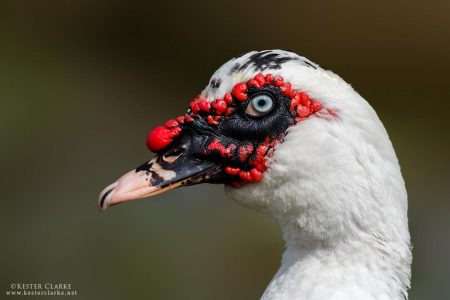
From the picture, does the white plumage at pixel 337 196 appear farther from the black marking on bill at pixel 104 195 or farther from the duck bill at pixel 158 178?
the black marking on bill at pixel 104 195

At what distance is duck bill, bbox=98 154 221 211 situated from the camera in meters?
3.06

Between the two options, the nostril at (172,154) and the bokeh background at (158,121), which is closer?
the nostril at (172,154)

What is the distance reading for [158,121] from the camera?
8.70 metres

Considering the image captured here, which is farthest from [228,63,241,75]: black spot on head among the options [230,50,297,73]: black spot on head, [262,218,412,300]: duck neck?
[262,218,412,300]: duck neck

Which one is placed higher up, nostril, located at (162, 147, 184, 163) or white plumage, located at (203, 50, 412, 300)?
nostril, located at (162, 147, 184, 163)

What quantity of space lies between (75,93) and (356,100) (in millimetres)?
6264

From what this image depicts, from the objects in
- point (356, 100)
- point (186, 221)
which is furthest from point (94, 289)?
point (356, 100)

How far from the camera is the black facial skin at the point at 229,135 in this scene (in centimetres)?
306

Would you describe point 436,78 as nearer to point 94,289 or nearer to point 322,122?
point 94,289

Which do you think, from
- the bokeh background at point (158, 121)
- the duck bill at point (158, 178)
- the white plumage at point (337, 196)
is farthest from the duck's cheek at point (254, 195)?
the bokeh background at point (158, 121)

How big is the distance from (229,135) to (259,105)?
0.17 meters

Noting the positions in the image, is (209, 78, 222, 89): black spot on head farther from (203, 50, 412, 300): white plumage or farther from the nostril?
the nostril

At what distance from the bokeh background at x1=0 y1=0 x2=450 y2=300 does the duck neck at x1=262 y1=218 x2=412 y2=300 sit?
11.9 ft

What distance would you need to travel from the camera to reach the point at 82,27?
932cm
